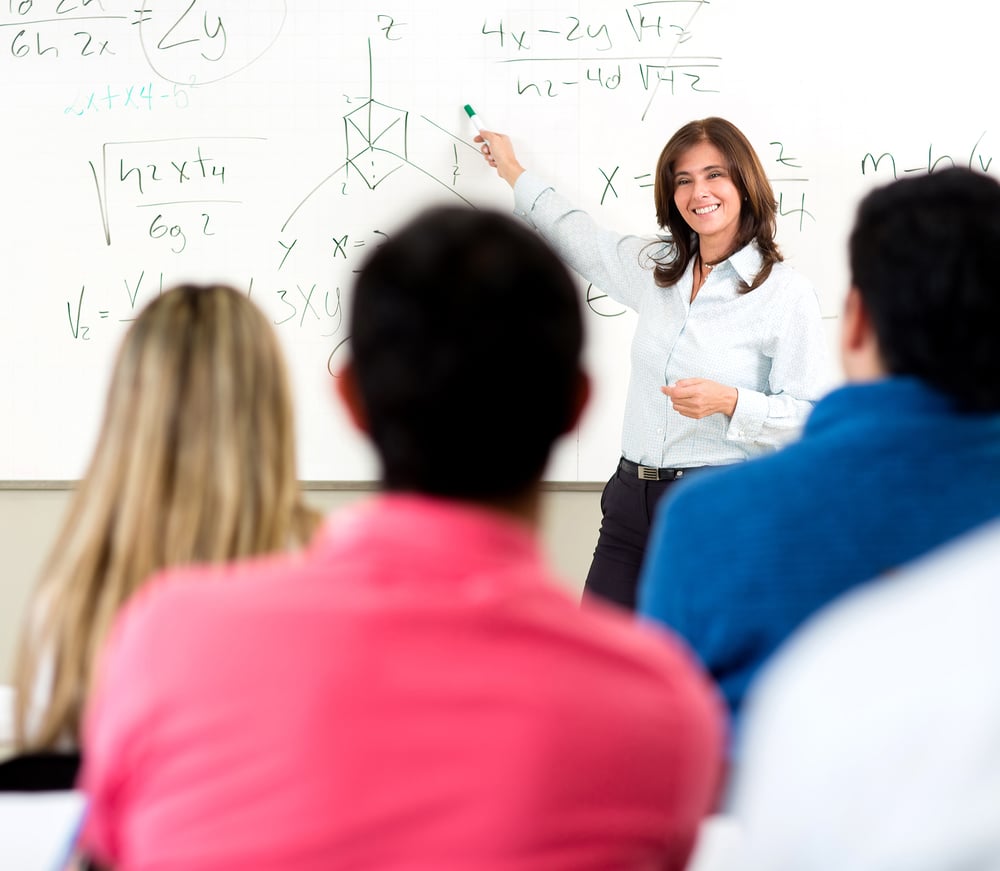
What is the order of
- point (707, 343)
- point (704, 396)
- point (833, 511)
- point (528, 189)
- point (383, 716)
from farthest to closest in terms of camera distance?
point (528, 189) → point (707, 343) → point (704, 396) → point (833, 511) → point (383, 716)

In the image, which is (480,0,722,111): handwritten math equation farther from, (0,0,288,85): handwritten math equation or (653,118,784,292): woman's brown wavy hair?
(0,0,288,85): handwritten math equation

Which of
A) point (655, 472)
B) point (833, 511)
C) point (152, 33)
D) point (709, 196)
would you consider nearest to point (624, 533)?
point (655, 472)

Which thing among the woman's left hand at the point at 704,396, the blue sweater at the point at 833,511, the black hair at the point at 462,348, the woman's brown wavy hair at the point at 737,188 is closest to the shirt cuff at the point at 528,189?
the woman's brown wavy hair at the point at 737,188

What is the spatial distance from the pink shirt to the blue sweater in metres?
0.38

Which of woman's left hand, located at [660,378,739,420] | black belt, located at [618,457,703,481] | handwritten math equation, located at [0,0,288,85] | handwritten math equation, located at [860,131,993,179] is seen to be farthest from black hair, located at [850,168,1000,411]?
handwritten math equation, located at [0,0,288,85]

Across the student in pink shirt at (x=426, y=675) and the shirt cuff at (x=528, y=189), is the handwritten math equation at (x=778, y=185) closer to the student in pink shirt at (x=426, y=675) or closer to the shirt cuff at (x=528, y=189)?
the shirt cuff at (x=528, y=189)

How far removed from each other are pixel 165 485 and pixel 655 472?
147 cm

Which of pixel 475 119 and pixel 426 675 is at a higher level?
pixel 475 119

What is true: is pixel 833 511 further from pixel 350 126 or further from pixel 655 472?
pixel 350 126

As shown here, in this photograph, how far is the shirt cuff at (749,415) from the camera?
2367 millimetres

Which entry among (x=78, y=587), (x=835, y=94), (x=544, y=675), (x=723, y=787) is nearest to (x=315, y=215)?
(x=835, y=94)

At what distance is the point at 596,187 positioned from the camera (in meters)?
2.68

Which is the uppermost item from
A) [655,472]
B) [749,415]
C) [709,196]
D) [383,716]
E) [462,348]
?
[709,196]

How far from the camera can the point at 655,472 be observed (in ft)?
8.11
